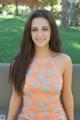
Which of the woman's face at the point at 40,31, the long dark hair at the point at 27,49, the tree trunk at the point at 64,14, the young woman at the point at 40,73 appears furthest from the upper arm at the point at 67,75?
the tree trunk at the point at 64,14

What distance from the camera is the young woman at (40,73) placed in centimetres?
312

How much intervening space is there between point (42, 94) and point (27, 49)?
1.32 ft

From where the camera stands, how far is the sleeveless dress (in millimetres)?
3102

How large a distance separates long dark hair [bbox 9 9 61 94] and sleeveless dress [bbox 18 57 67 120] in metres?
0.06

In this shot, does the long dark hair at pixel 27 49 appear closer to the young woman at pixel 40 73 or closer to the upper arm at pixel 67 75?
the young woman at pixel 40 73

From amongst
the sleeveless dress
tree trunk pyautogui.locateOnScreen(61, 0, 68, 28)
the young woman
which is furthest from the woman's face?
tree trunk pyautogui.locateOnScreen(61, 0, 68, 28)

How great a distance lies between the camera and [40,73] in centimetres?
316

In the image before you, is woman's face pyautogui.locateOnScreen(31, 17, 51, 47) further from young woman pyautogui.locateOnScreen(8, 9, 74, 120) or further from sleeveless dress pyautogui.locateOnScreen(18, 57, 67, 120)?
sleeveless dress pyautogui.locateOnScreen(18, 57, 67, 120)

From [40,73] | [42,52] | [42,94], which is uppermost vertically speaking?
[42,52]

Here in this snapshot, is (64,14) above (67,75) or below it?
below

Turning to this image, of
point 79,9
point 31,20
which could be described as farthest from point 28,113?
point 79,9

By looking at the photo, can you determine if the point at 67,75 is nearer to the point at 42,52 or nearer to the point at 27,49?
the point at 42,52

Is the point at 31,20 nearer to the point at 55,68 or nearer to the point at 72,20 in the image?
the point at 55,68

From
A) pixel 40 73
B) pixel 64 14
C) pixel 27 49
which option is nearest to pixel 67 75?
pixel 40 73
